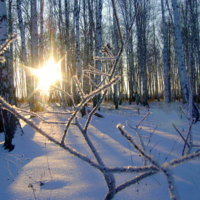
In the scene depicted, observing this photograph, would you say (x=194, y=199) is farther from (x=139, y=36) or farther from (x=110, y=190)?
(x=139, y=36)

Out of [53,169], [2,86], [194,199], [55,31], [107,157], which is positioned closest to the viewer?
[194,199]

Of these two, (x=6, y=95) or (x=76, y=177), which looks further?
(x=6, y=95)

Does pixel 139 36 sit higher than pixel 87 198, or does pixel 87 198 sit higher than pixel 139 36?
pixel 139 36

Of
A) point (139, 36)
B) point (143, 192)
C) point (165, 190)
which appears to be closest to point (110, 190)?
point (143, 192)

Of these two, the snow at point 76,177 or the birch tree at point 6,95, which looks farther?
the birch tree at point 6,95

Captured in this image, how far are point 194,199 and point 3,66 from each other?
341cm

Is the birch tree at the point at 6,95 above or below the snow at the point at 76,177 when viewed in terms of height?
above

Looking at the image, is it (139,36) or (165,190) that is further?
(139,36)

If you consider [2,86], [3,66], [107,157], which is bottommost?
[107,157]

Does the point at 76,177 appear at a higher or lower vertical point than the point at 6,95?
lower

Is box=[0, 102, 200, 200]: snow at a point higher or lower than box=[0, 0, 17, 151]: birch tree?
lower

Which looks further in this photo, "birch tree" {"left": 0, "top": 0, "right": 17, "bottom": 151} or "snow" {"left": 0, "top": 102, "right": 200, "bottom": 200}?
"birch tree" {"left": 0, "top": 0, "right": 17, "bottom": 151}

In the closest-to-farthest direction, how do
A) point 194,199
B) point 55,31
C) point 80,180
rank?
1. point 194,199
2. point 80,180
3. point 55,31

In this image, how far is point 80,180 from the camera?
1.61 metres
